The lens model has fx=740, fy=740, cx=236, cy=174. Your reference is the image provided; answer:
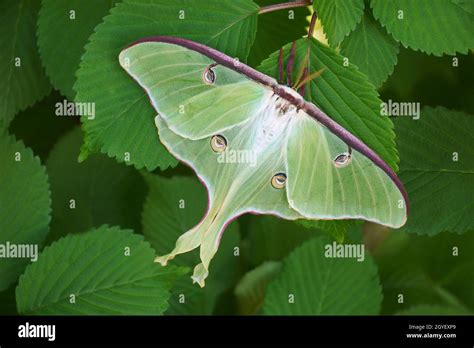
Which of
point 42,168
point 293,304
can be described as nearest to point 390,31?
Answer: point 293,304

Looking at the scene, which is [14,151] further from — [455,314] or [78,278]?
[455,314]

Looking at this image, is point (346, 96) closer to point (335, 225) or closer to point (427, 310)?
point (335, 225)

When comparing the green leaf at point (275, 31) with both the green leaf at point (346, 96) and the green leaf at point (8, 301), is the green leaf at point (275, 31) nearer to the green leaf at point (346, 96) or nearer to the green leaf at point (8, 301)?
the green leaf at point (346, 96)

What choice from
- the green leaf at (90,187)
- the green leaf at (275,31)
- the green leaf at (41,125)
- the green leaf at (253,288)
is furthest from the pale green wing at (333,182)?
the green leaf at (41,125)

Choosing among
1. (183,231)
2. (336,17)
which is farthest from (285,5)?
Answer: (183,231)

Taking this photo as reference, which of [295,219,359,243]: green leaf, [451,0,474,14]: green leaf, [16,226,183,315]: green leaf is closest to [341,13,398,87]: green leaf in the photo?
[451,0,474,14]: green leaf

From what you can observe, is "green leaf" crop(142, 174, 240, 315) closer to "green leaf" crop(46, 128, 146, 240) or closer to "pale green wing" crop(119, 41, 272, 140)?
"green leaf" crop(46, 128, 146, 240)
